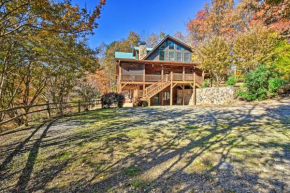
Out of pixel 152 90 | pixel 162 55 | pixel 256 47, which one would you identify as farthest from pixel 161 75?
pixel 256 47

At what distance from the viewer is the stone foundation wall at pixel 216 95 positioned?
1208 cm

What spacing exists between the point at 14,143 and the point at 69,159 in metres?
2.70

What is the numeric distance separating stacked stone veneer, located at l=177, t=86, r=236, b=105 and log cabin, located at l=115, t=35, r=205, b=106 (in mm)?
131

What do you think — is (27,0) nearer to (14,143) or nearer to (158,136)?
(14,143)

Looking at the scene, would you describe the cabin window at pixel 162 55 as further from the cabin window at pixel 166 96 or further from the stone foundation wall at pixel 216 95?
the stone foundation wall at pixel 216 95

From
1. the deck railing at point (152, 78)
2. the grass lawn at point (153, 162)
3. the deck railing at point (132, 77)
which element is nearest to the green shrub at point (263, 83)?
the grass lawn at point (153, 162)

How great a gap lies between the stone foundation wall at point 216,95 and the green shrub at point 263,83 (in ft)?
4.69

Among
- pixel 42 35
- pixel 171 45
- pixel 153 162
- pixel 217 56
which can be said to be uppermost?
pixel 171 45

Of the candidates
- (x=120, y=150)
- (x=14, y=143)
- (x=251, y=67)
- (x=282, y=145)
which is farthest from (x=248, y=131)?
(x=251, y=67)

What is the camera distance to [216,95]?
13523 millimetres

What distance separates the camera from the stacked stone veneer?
1212 centimetres

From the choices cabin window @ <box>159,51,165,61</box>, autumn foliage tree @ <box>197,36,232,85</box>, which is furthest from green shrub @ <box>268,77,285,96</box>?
cabin window @ <box>159,51,165,61</box>

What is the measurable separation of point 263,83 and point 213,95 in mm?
4264

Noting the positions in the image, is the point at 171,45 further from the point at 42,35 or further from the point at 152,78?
the point at 42,35
